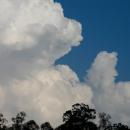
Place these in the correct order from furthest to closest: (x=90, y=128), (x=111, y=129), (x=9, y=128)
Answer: (x=9, y=128) < (x=111, y=129) < (x=90, y=128)

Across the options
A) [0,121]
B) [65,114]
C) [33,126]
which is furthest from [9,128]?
[65,114]

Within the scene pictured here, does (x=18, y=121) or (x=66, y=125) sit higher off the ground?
(x=18, y=121)

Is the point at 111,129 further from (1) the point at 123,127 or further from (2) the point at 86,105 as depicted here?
(2) the point at 86,105

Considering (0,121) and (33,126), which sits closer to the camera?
(0,121)

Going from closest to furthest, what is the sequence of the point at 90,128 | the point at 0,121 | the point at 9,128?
1. the point at 90,128
2. the point at 0,121
3. the point at 9,128

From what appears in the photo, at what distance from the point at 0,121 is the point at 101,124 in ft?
130

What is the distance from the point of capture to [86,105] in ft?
509

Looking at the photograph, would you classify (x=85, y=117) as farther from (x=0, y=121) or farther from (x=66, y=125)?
(x=0, y=121)

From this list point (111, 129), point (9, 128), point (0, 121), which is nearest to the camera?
point (0, 121)

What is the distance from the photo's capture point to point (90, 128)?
15025 cm

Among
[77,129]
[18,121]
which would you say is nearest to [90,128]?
[77,129]

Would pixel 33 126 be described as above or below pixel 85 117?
above

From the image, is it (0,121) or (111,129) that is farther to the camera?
(111,129)

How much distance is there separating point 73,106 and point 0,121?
27051mm
